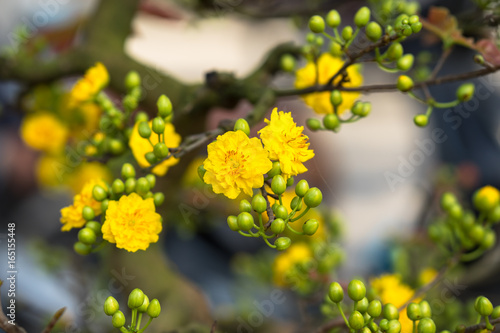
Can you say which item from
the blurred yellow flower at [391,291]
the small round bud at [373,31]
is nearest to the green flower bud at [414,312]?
the blurred yellow flower at [391,291]

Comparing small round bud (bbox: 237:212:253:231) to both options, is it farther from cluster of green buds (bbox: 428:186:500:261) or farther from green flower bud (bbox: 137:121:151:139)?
cluster of green buds (bbox: 428:186:500:261)

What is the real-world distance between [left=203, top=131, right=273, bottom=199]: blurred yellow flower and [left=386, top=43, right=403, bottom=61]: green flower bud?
0.15 m

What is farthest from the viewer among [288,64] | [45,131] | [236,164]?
[45,131]

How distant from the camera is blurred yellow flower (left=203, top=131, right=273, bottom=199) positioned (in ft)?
→ 0.96

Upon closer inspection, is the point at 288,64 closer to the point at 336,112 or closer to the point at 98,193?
the point at 336,112

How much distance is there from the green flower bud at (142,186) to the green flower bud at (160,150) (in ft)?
0.08

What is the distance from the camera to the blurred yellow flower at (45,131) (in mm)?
689

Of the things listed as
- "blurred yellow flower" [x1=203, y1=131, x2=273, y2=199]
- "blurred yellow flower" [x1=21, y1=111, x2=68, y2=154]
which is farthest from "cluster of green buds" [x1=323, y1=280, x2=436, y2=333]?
"blurred yellow flower" [x1=21, y1=111, x2=68, y2=154]

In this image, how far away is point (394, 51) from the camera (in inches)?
14.3

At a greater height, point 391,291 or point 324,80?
point 324,80

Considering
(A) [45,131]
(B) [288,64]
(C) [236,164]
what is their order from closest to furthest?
(C) [236,164], (B) [288,64], (A) [45,131]

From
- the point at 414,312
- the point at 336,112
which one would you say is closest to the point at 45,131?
the point at 336,112

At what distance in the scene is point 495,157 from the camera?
1212 mm

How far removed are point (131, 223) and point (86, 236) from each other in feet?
0.15
